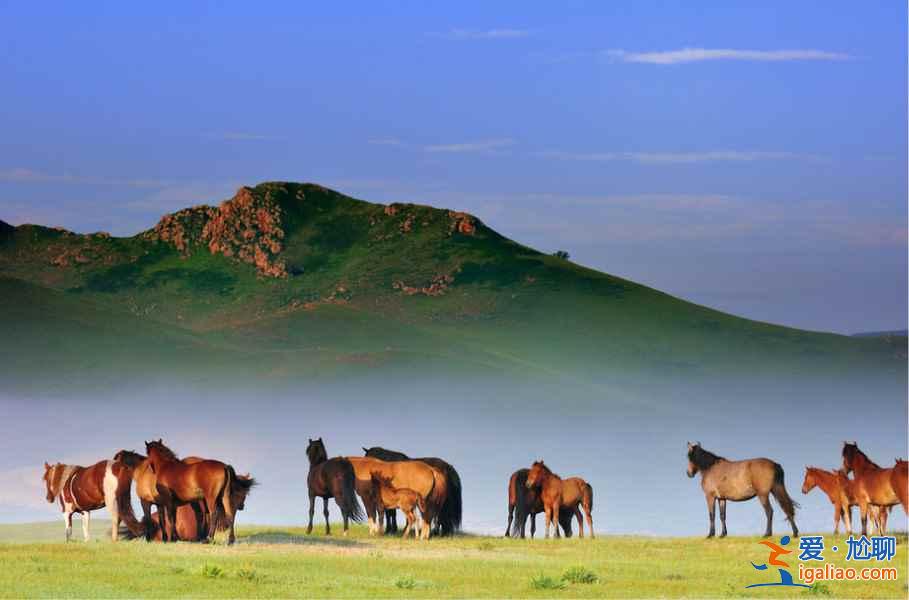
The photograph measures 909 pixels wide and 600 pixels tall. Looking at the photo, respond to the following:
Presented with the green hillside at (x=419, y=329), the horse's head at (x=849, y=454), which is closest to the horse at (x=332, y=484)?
the horse's head at (x=849, y=454)

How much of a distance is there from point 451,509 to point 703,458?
22.7 feet

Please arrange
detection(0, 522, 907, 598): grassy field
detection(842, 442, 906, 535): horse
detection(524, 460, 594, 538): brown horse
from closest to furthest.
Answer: detection(0, 522, 907, 598): grassy field < detection(842, 442, 906, 535): horse < detection(524, 460, 594, 538): brown horse

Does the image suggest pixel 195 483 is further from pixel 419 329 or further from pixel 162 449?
pixel 419 329

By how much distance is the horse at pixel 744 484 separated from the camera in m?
42.0

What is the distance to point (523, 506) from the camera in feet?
144

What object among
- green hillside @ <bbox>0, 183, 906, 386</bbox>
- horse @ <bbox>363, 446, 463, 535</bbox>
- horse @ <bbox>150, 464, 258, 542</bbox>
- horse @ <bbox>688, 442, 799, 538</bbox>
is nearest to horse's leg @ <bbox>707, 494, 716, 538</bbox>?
horse @ <bbox>688, 442, 799, 538</bbox>

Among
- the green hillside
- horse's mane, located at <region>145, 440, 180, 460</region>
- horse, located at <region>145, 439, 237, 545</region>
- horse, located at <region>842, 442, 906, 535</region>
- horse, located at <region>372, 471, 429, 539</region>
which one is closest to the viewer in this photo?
horse, located at <region>145, 439, 237, 545</region>

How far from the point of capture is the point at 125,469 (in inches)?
1428

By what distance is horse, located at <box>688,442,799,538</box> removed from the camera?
42.0 m

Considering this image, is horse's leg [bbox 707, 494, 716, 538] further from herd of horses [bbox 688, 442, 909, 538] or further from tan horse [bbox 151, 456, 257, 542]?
tan horse [bbox 151, 456, 257, 542]

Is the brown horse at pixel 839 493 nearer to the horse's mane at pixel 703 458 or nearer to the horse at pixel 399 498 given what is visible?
the horse's mane at pixel 703 458

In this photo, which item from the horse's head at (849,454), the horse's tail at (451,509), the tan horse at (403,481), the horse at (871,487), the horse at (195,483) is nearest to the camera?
the horse at (195,483)

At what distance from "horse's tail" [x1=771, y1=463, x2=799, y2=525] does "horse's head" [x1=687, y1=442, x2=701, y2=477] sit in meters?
2.27

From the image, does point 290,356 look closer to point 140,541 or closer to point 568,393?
point 568,393
